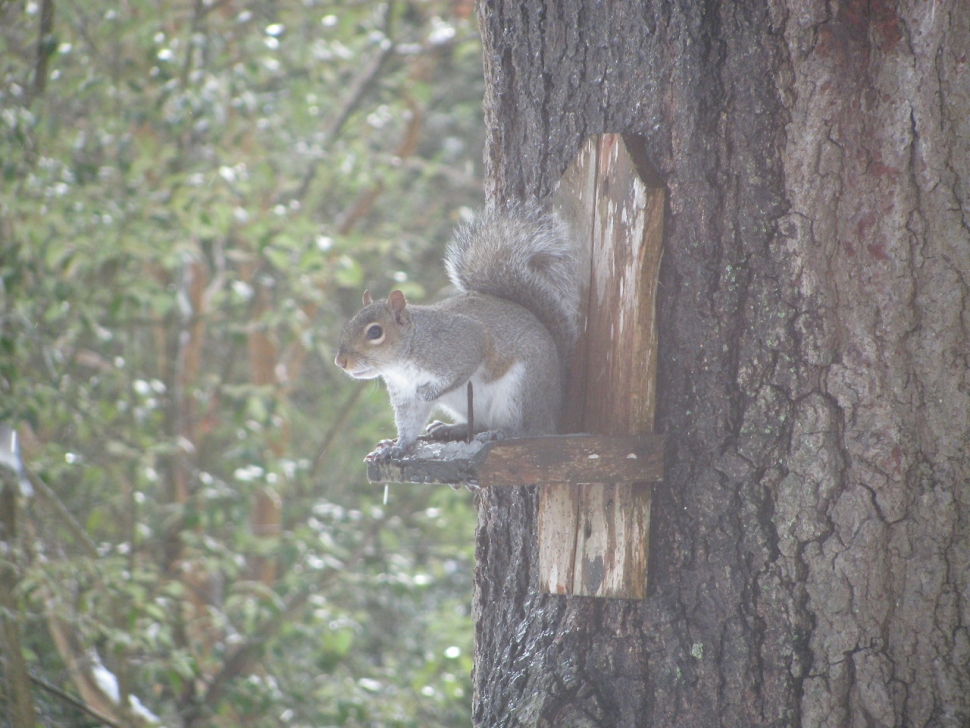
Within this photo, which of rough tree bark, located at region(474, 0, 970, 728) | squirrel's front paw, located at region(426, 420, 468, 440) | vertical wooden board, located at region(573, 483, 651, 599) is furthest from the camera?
squirrel's front paw, located at region(426, 420, 468, 440)

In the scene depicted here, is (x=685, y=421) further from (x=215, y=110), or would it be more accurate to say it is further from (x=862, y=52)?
(x=215, y=110)

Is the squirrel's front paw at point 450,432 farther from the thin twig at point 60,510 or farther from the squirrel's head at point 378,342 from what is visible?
the thin twig at point 60,510

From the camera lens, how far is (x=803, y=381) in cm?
108

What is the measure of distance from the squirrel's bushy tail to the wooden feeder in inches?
1.5

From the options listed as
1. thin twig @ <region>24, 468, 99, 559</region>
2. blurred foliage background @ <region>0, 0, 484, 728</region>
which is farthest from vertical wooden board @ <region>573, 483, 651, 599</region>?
thin twig @ <region>24, 468, 99, 559</region>

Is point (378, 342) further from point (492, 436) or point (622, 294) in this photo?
point (622, 294)

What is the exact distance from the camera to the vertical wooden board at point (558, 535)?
1.22 meters

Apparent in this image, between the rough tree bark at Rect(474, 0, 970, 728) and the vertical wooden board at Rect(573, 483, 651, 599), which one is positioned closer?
the rough tree bark at Rect(474, 0, 970, 728)

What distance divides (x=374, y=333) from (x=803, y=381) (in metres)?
0.71

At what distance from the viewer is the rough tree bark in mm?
1047

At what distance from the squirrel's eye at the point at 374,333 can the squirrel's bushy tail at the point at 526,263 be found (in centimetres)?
16

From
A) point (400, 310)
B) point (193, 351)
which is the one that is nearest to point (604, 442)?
point (400, 310)

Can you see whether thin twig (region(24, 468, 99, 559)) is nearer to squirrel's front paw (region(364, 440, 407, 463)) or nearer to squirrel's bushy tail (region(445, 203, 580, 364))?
squirrel's front paw (region(364, 440, 407, 463))

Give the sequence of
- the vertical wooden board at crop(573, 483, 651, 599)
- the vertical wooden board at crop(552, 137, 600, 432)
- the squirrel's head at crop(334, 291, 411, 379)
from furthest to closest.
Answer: the squirrel's head at crop(334, 291, 411, 379) → the vertical wooden board at crop(552, 137, 600, 432) → the vertical wooden board at crop(573, 483, 651, 599)
